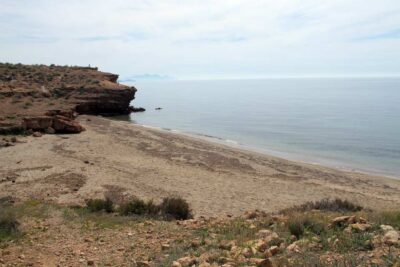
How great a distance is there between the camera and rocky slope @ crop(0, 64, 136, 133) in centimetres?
3124

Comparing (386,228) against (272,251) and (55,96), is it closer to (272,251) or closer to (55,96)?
(272,251)

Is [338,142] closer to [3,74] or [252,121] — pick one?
[252,121]

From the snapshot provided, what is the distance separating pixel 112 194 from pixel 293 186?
9.10 metres

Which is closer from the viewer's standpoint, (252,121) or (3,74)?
(3,74)

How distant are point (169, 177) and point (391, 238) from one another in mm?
14139

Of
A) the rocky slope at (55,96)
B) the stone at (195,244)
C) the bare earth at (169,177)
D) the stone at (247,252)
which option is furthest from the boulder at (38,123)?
the stone at (247,252)

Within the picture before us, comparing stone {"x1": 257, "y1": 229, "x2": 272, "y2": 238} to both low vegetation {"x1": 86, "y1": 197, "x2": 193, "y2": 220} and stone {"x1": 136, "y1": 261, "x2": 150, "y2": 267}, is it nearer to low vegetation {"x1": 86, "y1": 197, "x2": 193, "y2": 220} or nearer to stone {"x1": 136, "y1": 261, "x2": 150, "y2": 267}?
stone {"x1": 136, "y1": 261, "x2": 150, "y2": 267}

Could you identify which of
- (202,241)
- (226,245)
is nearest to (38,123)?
(202,241)

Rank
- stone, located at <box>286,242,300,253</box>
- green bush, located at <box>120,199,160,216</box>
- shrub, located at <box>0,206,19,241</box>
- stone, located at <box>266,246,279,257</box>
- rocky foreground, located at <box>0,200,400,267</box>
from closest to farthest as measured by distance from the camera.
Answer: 1. rocky foreground, located at <box>0,200,400,267</box>
2. stone, located at <box>266,246,279,257</box>
3. stone, located at <box>286,242,300,253</box>
4. shrub, located at <box>0,206,19,241</box>
5. green bush, located at <box>120,199,160,216</box>

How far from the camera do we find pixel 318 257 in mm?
6324

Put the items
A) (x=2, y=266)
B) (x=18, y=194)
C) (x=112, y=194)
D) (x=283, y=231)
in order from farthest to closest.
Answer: (x=112, y=194)
(x=18, y=194)
(x=283, y=231)
(x=2, y=266)

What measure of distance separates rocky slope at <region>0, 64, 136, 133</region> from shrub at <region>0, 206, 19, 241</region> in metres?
21.4

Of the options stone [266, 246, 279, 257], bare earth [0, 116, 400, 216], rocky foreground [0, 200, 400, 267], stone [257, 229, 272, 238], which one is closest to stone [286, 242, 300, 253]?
rocky foreground [0, 200, 400, 267]

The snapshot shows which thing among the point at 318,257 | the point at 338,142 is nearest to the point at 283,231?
the point at 318,257
